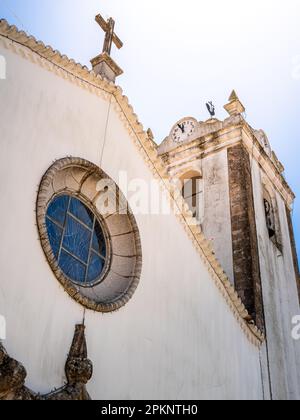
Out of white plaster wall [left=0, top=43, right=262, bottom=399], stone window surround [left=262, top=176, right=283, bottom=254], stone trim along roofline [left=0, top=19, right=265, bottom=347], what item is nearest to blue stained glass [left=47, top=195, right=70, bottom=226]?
white plaster wall [left=0, top=43, right=262, bottom=399]

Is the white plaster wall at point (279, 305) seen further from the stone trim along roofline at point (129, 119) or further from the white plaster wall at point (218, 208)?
the stone trim along roofline at point (129, 119)

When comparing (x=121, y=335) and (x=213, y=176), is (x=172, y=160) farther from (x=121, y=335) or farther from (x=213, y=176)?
(x=121, y=335)

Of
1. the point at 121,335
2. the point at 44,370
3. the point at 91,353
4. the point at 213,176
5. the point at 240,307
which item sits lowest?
the point at 44,370

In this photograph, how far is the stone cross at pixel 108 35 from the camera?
850 centimetres

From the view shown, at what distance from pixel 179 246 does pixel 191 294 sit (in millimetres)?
813

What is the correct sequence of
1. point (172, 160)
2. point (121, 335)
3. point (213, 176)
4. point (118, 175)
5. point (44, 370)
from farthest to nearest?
point (172, 160) → point (213, 176) → point (118, 175) → point (121, 335) → point (44, 370)

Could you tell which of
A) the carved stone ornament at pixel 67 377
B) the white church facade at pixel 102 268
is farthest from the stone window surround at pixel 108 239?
the carved stone ornament at pixel 67 377

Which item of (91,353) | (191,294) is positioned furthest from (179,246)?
(91,353)

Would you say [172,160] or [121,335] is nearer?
[121,335]

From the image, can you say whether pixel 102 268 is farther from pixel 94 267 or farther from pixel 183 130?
pixel 183 130

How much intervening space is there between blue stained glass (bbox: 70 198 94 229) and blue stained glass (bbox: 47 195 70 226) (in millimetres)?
150

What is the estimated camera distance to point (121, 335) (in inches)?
233

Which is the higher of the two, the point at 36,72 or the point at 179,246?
the point at 36,72
